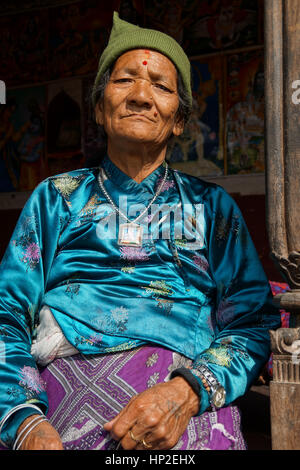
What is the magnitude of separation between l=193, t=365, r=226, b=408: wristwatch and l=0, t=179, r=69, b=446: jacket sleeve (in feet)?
1.57

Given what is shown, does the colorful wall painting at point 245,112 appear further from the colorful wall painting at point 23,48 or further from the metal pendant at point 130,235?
the metal pendant at point 130,235

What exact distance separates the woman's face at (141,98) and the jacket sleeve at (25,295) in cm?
34

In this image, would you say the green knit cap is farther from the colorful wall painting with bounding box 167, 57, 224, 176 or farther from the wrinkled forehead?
the colorful wall painting with bounding box 167, 57, 224, 176

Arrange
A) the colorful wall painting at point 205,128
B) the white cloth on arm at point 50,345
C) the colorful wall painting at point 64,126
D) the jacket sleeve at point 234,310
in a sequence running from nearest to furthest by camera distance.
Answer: the jacket sleeve at point 234,310 < the white cloth on arm at point 50,345 < the colorful wall painting at point 205,128 < the colorful wall painting at point 64,126

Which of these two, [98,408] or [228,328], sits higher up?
[228,328]

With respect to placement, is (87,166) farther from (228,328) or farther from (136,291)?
(228,328)

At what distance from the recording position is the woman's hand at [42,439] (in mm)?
1741

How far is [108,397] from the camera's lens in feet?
6.32

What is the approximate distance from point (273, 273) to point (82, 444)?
267cm

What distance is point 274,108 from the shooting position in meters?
1.96

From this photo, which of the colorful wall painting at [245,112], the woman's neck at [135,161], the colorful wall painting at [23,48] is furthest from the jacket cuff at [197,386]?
the colorful wall painting at [23,48]

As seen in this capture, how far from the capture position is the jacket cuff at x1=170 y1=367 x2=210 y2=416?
187 centimetres

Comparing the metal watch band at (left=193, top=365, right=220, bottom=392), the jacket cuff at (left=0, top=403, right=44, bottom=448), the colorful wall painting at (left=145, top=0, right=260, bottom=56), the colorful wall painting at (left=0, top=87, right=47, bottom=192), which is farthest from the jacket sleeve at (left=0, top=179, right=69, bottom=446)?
the colorful wall painting at (left=0, top=87, right=47, bottom=192)

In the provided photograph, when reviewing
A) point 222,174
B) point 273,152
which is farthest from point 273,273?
point 273,152
